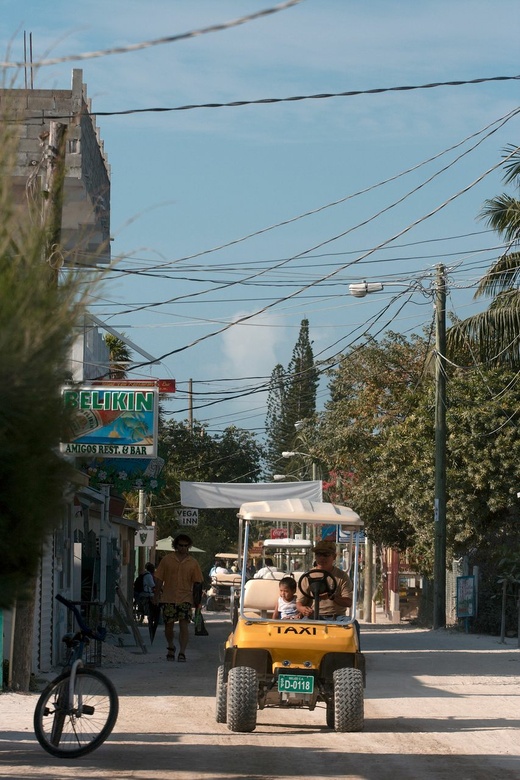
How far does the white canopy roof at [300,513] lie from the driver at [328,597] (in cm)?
26

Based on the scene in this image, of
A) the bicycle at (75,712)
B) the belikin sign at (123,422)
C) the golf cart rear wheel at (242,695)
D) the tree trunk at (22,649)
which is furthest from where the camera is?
the belikin sign at (123,422)

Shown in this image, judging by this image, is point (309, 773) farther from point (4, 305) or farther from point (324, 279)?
point (324, 279)

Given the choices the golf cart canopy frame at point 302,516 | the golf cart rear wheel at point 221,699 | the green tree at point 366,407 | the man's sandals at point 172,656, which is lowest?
the man's sandals at point 172,656

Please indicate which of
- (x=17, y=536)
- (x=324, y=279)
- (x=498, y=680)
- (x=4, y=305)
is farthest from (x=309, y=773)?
(x=324, y=279)

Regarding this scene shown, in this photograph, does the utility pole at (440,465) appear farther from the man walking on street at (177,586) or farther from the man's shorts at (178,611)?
the man's shorts at (178,611)

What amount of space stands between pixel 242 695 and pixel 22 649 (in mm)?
3943

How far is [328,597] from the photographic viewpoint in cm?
1233

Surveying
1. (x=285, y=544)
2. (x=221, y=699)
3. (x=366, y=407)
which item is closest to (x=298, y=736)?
(x=221, y=699)

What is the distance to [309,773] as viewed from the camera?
9.32 metres

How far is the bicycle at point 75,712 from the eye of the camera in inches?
386

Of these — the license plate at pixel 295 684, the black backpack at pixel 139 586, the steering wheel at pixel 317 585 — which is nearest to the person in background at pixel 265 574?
the steering wheel at pixel 317 585

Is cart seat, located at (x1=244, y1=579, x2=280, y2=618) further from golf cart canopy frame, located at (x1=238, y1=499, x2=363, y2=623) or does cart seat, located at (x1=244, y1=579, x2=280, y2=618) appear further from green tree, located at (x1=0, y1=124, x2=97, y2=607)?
green tree, located at (x1=0, y1=124, x2=97, y2=607)

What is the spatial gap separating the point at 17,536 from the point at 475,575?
840 inches

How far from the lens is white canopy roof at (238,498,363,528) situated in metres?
12.5
